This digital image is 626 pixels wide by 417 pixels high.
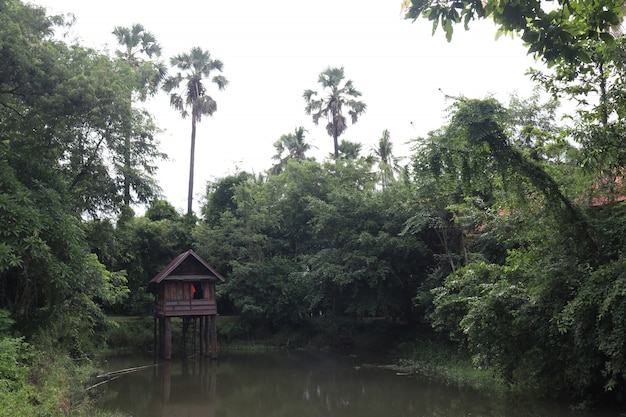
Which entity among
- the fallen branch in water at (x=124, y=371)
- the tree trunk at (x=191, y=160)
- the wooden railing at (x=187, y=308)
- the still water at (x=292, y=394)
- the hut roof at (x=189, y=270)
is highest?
the tree trunk at (x=191, y=160)

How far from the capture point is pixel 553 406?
10.7m

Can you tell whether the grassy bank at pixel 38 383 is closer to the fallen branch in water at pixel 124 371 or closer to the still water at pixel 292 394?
the still water at pixel 292 394

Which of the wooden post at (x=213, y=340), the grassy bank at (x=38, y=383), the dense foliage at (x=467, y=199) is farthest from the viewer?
the wooden post at (x=213, y=340)

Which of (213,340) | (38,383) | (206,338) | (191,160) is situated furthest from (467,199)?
(191,160)

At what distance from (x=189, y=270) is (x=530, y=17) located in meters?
19.2

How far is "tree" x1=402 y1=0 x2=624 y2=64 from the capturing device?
392 cm

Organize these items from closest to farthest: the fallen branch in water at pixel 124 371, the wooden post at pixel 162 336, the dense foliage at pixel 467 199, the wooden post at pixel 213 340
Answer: the dense foliage at pixel 467 199
the fallen branch in water at pixel 124 371
the wooden post at pixel 213 340
the wooden post at pixel 162 336

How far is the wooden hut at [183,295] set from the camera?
2064 centimetres

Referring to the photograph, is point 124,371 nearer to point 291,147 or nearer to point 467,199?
point 467,199

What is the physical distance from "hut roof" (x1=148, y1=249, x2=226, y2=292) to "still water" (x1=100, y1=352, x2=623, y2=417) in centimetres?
338

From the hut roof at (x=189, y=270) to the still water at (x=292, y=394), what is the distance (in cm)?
338

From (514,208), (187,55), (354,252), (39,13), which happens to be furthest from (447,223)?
(187,55)

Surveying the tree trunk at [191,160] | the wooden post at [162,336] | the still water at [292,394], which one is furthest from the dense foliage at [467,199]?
the tree trunk at [191,160]

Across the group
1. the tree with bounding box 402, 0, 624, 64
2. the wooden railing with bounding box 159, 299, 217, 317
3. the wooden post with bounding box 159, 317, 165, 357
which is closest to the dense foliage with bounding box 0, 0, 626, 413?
the tree with bounding box 402, 0, 624, 64
